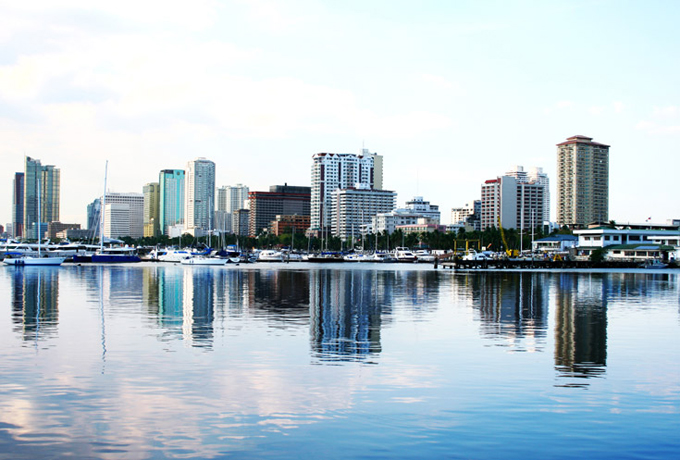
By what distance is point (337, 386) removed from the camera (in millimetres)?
21672

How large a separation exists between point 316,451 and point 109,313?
31929 mm

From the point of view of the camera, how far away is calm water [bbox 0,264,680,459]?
15.9 m

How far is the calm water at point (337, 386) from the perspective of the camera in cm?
1590

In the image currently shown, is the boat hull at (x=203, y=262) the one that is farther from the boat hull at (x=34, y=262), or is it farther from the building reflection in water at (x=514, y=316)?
the building reflection in water at (x=514, y=316)

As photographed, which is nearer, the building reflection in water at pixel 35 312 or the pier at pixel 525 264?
the building reflection in water at pixel 35 312

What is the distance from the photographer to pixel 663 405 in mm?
19750

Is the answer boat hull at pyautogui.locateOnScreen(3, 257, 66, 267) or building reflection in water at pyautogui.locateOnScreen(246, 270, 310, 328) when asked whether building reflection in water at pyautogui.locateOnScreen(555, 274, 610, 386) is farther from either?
boat hull at pyautogui.locateOnScreen(3, 257, 66, 267)

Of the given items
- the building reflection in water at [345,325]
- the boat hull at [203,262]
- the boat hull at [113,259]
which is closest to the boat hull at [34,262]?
the boat hull at [113,259]

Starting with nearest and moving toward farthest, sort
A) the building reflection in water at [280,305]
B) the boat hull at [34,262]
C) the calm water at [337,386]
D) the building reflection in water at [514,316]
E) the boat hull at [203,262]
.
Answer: the calm water at [337,386], the building reflection in water at [514,316], the building reflection in water at [280,305], the boat hull at [34,262], the boat hull at [203,262]

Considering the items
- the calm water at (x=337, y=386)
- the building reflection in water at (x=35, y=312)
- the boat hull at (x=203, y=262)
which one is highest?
the calm water at (x=337, y=386)

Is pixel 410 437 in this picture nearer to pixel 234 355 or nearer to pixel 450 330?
pixel 234 355

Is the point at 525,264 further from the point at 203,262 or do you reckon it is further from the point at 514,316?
the point at 514,316

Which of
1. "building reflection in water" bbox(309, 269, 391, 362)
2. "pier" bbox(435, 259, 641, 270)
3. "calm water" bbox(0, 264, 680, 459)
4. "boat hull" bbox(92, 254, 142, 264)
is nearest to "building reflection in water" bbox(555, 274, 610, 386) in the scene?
"calm water" bbox(0, 264, 680, 459)

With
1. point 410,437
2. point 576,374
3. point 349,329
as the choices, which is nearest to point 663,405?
point 576,374
